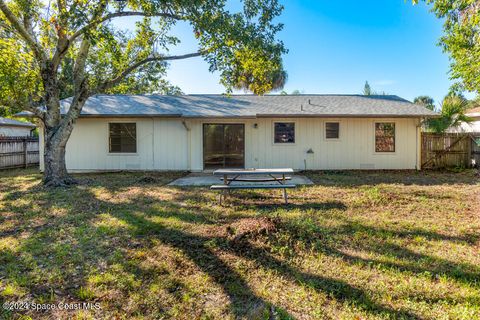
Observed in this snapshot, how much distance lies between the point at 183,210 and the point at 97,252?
2096mm

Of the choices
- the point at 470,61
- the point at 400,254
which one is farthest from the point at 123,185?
the point at 470,61

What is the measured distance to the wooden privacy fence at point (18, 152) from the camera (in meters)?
12.6

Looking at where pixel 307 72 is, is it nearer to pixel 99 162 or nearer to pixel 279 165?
pixel 279 165

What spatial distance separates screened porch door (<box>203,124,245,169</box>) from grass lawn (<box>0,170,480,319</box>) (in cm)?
517

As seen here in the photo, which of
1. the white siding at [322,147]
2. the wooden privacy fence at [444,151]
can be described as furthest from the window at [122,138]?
the wooden privacy fence at [444,151]

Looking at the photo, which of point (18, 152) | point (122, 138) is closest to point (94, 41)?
point (122, 138)

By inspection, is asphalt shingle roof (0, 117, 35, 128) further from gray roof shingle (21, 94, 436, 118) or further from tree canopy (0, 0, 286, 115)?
tree canopy (0, 0, 286, 115)

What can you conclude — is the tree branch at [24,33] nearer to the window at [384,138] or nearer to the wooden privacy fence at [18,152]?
the wooden privacy fence at [18,152]

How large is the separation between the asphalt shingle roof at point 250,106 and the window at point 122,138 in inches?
27.4

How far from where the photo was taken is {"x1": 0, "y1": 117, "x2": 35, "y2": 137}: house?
17.7 m

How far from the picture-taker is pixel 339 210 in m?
5.46

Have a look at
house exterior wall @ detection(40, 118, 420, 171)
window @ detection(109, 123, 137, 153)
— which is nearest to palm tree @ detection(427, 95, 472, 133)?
house exterior wall @ detection(40, 118, 420, 171)

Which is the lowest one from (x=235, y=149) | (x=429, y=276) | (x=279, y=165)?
(x=429, y=276)

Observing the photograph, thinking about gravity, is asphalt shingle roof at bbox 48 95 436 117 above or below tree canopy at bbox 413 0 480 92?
→ below
